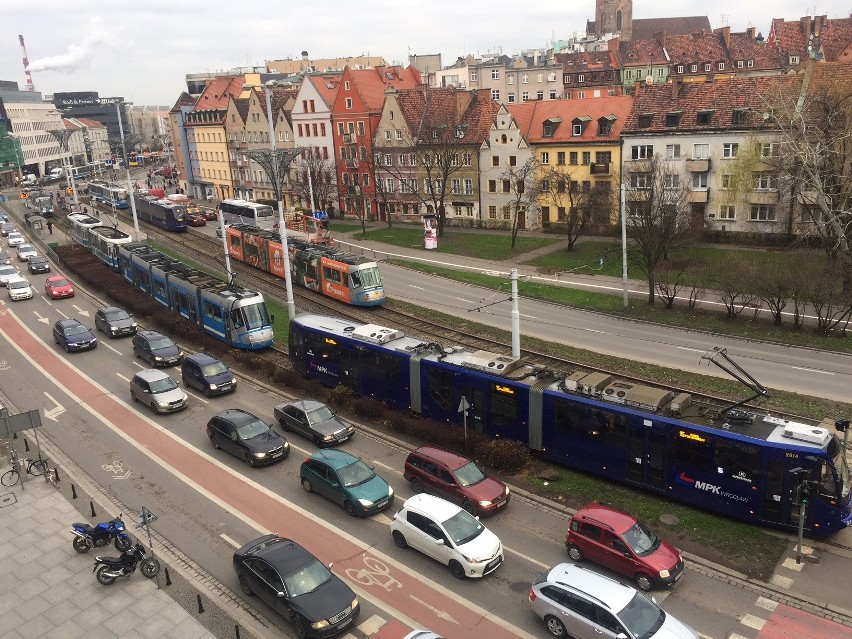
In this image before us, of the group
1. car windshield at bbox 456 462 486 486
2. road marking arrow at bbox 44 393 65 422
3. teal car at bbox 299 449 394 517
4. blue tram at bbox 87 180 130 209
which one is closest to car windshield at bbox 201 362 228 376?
road marking arrow at bbox 44 393 65 422

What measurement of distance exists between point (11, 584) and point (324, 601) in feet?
29.3

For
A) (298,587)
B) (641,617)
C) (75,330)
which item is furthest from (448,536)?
(75,330)

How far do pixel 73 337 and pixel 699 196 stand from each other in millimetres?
50083

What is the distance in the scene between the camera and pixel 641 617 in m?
14.7

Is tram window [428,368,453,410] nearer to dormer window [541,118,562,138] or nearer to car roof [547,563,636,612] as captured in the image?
car roof [547,563,636,612]

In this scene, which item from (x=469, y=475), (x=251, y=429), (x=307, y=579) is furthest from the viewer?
(x=251, y=429)

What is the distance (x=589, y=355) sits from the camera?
116 feet

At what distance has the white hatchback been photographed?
17953 mm

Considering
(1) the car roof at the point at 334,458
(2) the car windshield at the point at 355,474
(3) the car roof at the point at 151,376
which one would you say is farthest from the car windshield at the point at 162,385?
(2) the car windshield at the point at 355,474

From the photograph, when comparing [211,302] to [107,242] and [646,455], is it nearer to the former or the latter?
[646,455]

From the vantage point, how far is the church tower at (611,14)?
182 m

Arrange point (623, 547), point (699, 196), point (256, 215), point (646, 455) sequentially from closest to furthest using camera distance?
point (623, 547), point (646, 455), point (699, 196), point (256, 215)

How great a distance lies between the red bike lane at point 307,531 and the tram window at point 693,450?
25.0 feet

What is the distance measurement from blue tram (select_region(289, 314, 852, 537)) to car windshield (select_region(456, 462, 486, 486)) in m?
3.06
